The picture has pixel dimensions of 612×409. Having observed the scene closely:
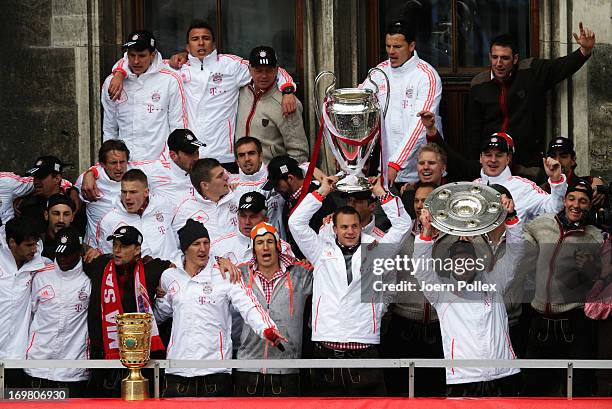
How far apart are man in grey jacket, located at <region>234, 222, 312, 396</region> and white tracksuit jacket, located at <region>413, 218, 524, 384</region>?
840 millimetres

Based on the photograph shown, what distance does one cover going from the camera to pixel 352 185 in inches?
455

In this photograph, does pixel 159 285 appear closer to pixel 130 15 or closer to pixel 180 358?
pixel 180 358

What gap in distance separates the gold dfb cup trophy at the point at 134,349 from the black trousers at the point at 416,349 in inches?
70.3

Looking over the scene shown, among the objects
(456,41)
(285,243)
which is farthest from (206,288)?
(456,41)

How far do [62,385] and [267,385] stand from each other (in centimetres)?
134

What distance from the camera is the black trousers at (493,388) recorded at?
1106 centimetres

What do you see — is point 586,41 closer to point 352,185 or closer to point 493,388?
point 352,185

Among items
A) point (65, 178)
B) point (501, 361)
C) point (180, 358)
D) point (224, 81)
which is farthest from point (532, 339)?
point (65, 178)

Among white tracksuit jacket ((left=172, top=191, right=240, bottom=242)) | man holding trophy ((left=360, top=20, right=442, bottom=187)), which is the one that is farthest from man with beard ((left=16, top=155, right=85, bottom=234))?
man holding trophy ((left=360, top=20, right=442, bottom=187))

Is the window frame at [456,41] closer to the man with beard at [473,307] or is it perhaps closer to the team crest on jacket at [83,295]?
the man with beard at [473,307]

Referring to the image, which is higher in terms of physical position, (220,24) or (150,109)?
(220,24)

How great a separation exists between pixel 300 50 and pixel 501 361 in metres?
4.31

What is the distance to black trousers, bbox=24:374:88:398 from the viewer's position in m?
11.6

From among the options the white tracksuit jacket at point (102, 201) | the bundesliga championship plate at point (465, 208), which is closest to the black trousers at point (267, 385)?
the bundesliga championship plate at point (465, 208)
